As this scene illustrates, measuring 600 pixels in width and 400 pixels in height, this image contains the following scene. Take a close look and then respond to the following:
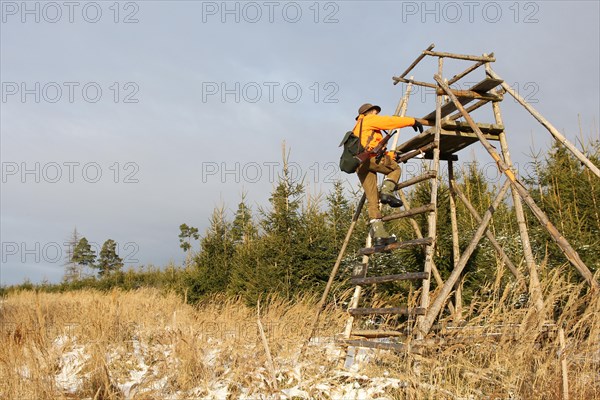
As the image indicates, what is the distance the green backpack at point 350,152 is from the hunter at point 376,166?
5 centimetres

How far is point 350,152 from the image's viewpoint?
6.47 m

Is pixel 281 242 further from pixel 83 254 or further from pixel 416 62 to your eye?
pixel 83 254

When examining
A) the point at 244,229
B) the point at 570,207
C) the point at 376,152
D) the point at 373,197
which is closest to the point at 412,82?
the point at 376,152

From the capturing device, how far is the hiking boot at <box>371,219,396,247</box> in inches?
246

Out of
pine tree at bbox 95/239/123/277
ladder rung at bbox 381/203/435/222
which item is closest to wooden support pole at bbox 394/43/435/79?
ladder rung at bbox 381/203/435/222

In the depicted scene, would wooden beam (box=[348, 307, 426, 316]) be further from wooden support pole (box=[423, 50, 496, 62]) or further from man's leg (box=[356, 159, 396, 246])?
wooden support pole (box=[423, 50, 496, 62])

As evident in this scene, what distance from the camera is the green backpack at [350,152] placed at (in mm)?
6371

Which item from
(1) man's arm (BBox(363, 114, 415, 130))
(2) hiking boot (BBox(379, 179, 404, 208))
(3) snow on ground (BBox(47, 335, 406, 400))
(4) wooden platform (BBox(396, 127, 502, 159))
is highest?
(1) man's arm (BBox(363, 114, 415, 130))

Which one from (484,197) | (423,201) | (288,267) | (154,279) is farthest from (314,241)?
(154,279)

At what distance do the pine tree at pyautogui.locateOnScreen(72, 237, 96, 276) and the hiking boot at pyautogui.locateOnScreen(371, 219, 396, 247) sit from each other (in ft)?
160

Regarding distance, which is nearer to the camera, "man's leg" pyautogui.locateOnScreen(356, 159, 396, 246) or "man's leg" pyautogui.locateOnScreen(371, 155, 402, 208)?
"man's leg" pyautogui.locateOnScreen(356, 159, 396, 246)

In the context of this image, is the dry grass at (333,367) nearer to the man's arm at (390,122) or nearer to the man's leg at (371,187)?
the man's leg at (371,187)

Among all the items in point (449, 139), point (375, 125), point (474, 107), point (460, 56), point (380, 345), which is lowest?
point (380, 345)

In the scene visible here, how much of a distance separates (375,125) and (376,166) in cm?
48
